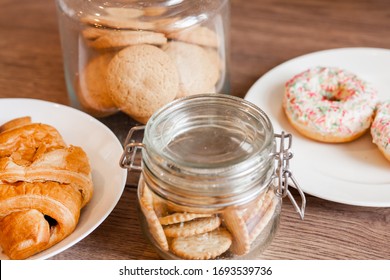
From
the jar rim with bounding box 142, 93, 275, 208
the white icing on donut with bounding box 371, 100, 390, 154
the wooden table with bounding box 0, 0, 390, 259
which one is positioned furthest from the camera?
the white icing on donut with bounding box 371, 100, 390, 154

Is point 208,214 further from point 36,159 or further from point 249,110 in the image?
point 36,159

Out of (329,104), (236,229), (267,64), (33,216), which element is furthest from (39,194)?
(267,64)

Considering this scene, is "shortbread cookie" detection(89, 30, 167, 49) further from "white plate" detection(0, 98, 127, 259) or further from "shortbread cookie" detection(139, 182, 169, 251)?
"shortbread cookie" detection(139, 182, 169, 251)

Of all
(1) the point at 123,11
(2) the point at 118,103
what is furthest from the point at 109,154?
(1) the point at 123,11

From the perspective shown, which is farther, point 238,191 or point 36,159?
point 36,159

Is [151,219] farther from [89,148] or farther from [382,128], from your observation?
[382,128]

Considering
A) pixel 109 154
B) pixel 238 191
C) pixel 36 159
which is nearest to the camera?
pixel 238 191

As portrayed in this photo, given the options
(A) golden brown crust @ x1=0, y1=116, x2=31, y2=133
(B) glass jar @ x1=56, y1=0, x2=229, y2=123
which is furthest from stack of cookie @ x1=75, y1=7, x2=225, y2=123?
(A) golden brown crust @ x1=0, y1=116, x2=31, y2=133
